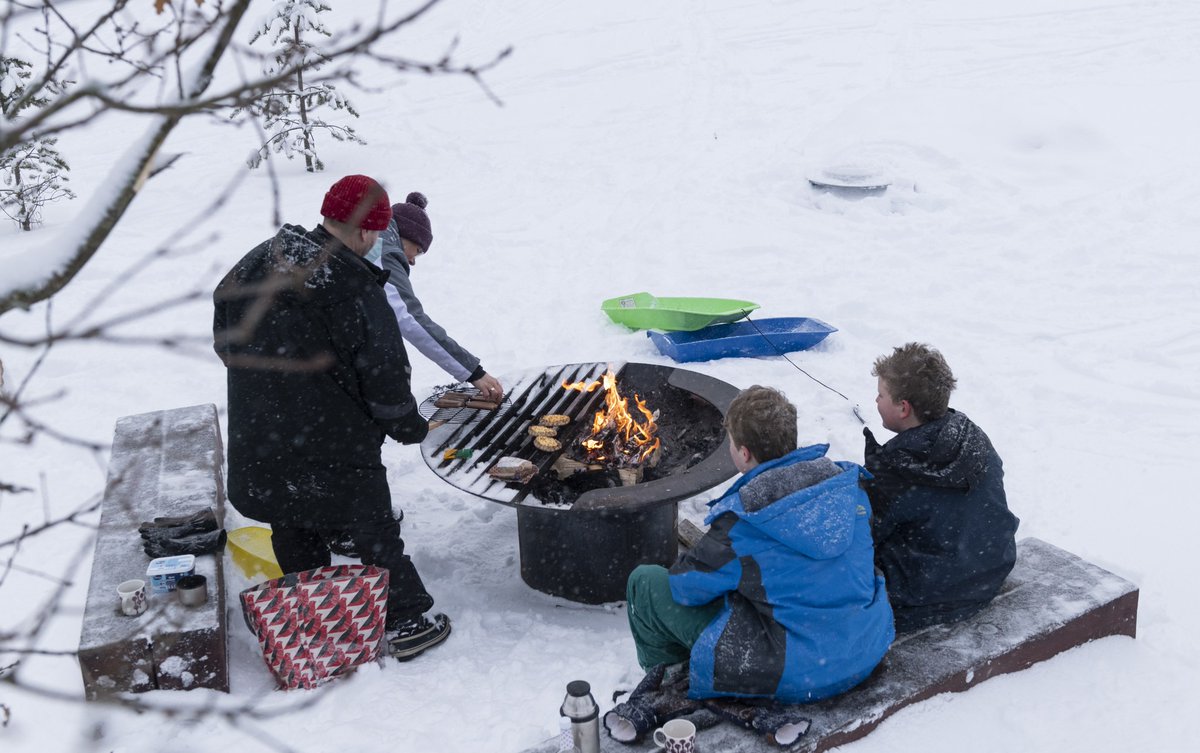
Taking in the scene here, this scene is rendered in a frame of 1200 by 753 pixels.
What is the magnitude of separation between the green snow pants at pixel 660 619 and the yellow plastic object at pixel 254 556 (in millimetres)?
2039

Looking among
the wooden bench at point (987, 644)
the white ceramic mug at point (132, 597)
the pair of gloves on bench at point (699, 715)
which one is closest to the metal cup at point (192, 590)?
the white ceramic mug at point (132, 597)

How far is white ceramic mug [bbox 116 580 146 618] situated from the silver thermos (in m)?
2.04

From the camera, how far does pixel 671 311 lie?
777 cm

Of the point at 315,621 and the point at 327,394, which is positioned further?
the point at 315,621

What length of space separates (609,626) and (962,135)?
32.1 feet

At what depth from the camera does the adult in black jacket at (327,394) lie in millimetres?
3965

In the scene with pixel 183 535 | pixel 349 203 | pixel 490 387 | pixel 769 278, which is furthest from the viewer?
pixel 769 278

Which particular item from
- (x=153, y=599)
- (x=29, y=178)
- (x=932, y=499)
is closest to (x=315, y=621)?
(x=153, y=599)

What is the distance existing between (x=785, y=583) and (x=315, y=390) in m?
2.05

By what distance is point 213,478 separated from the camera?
17.6 ft

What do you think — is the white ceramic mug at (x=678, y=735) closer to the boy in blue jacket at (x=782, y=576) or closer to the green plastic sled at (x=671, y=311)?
the boy in blue jacket at (x=782, y=576)

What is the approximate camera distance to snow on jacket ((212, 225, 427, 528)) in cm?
396

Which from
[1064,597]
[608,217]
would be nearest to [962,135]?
[608,217]

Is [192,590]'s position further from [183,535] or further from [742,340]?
[742,340]
